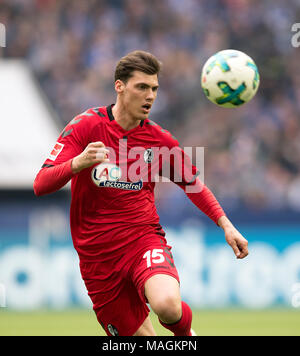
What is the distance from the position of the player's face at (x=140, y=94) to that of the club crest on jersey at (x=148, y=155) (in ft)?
0.95

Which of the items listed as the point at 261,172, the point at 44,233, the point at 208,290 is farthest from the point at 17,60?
the point at 208,290

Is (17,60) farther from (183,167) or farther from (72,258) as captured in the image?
(183,167)

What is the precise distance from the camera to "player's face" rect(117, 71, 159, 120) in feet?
17.7

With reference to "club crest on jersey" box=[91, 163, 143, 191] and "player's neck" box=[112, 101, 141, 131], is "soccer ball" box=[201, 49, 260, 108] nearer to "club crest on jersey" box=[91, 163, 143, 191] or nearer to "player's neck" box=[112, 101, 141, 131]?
"player's neck" box=[112, 101, 141, 131]

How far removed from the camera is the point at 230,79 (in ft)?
17.8

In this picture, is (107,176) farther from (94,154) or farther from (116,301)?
(116,301)

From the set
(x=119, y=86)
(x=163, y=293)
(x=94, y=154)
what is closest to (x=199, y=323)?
(x=163, y=293)

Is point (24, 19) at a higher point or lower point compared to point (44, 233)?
higher

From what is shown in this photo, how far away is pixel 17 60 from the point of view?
42.7 feet

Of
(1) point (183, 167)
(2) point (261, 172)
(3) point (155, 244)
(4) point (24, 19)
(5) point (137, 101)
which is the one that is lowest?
(3) point (155, 244)

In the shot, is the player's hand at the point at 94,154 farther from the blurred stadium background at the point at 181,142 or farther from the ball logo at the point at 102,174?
the blurred stadium background at the point at 181,142

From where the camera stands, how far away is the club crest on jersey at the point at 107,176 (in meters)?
5.35

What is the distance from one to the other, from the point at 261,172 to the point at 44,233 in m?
3.96

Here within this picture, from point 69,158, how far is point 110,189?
0.44m
